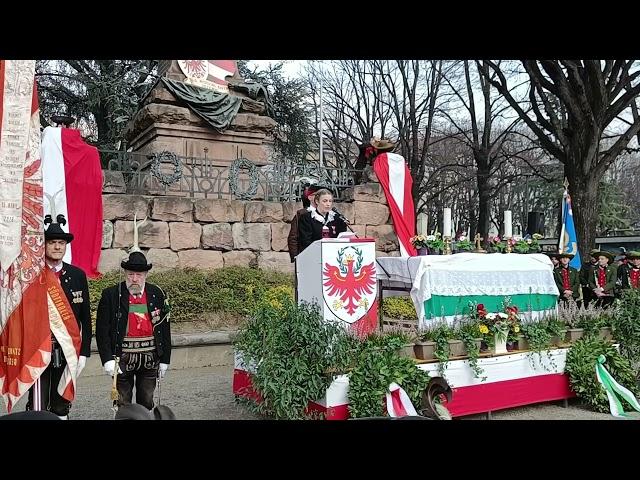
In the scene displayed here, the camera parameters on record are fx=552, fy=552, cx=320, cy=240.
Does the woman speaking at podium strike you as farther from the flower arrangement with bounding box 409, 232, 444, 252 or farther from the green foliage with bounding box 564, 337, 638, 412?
the green foliage with bounding box 564, 337, 638, 412

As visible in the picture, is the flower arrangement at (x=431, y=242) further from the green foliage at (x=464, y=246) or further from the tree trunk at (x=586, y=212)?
the tree trunk at (x=586, y=212)

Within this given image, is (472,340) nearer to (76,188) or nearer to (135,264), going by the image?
(135,264)

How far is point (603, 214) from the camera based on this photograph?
102ft

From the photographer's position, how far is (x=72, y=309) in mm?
4297

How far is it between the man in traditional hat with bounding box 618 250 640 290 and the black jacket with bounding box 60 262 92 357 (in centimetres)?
944

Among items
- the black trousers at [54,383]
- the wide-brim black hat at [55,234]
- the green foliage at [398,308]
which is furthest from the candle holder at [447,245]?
the black trousers at [54,383]

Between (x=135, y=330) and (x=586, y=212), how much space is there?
11.3 metres

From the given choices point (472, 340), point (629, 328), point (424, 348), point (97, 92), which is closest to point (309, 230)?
point (424, 348)

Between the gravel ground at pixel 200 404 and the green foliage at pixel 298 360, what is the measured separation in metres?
0.85

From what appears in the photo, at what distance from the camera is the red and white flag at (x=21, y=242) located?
352 centimetres

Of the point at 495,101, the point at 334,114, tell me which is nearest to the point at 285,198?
the point at 495,101

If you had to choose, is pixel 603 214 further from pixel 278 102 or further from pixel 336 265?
pixel 336 265

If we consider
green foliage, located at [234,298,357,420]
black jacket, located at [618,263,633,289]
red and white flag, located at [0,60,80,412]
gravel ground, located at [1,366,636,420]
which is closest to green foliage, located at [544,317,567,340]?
gravel ground, located at [1,366,636,420]

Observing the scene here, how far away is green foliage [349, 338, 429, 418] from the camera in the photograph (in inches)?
187
